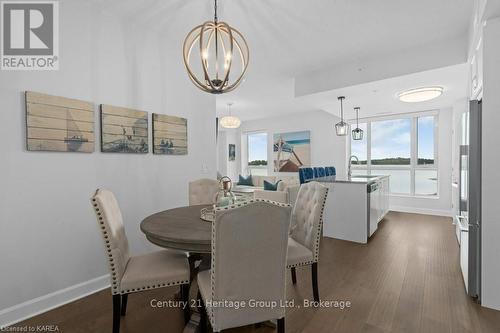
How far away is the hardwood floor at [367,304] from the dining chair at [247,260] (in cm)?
59

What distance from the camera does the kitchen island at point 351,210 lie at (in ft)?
12.0

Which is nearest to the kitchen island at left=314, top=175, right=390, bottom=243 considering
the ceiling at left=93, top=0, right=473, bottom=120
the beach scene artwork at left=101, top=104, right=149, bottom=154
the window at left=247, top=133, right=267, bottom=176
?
the ceiling at left=93, top=0, right=473, bottom=120

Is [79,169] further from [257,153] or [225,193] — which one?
[257,153]

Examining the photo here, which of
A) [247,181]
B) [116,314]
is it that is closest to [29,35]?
[116,314]

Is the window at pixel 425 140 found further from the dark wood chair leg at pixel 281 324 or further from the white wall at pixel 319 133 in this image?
the dark wood chair leg at pixel 281 324

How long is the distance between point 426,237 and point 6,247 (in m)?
5.12

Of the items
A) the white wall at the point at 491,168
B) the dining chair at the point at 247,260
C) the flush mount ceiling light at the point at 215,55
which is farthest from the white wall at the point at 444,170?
the dining chair at the point at 247,260

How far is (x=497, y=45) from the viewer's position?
1.95 meters

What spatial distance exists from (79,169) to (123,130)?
57 cm

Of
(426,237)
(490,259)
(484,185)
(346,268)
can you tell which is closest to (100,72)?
(346,268)

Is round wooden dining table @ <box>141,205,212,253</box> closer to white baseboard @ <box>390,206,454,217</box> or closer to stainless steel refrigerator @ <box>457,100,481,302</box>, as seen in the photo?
stainless steel refrigerator @ <box>457,100,481,302</box>

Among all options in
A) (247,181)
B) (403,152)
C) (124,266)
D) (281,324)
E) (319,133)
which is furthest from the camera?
(247,181)

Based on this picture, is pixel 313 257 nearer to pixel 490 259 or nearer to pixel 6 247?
pixel 490 259

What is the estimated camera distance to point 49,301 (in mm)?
→ 2045
